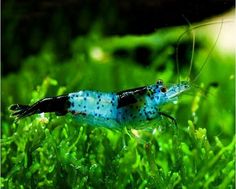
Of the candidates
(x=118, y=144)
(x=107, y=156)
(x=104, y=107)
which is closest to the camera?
(x=104, y=107)

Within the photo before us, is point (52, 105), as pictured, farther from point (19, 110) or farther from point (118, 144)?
point (118, 144)

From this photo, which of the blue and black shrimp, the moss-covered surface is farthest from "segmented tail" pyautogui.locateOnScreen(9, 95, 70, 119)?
the moss-covered surface

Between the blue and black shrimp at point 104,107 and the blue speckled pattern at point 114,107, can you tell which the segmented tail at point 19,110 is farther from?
the blue speckled pattern at point 114,107

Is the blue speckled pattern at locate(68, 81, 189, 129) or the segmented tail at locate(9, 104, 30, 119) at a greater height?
the segmented tail at locate(9, 104, 30, 119)

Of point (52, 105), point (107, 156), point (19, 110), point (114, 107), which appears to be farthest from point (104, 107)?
point (107, 156)

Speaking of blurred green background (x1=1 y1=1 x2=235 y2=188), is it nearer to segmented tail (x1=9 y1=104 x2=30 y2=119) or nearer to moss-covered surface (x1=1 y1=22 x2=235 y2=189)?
moss-covered surface (x1=1 y1=22 x2=235 y2=189)

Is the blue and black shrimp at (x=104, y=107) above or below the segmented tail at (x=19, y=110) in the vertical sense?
below

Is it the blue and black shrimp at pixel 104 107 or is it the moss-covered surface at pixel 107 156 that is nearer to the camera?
the blue and black shrimp at pixel 104 107

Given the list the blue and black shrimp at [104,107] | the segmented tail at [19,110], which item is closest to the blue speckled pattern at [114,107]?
the blue and black shrimp at [104,107]

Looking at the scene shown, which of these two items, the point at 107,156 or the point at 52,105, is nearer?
the point at 52,105
